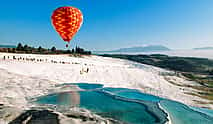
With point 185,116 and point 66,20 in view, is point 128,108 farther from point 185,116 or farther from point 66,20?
point 66,20

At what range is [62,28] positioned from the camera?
19.4 m

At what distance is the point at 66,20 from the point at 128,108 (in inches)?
447

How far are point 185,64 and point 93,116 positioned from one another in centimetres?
6615

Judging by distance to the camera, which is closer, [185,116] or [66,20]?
[185,116]

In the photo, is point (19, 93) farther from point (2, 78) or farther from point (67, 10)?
point (67, 10)

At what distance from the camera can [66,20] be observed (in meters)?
18.7

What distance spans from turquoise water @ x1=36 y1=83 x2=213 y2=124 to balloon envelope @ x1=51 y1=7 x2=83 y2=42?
7267 mm

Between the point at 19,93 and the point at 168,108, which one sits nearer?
the point at 168,108

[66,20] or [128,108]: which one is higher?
[66,20]

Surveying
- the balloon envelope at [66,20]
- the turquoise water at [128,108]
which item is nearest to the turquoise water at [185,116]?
the turquoise water at [128,108]

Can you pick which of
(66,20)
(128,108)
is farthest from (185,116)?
(66,20)

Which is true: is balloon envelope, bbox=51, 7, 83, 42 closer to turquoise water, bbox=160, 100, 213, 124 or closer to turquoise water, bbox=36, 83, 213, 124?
turquoise water, bbox=36, 83, 213, 124

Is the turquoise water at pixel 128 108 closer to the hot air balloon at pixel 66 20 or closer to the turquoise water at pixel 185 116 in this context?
the turquoise water at pixel 185 116

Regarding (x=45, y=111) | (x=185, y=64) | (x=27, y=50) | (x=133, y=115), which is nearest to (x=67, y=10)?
(x=45, y=111)
